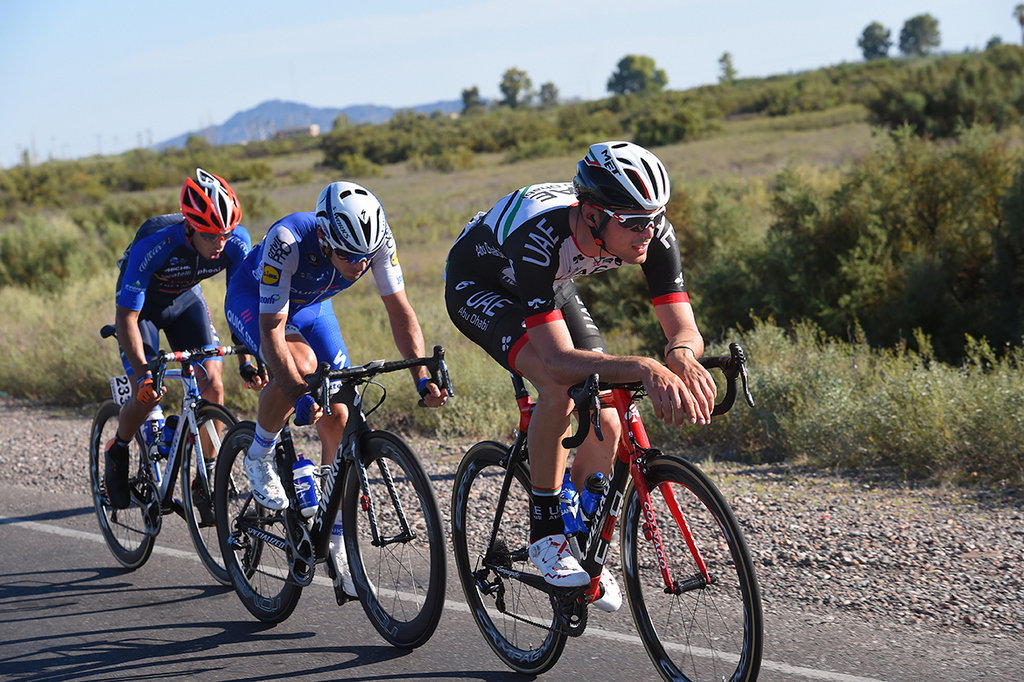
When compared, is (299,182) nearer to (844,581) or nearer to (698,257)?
(698,257)

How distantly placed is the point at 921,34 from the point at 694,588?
151004mm

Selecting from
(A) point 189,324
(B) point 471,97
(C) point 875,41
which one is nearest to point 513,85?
(B) point 471,97

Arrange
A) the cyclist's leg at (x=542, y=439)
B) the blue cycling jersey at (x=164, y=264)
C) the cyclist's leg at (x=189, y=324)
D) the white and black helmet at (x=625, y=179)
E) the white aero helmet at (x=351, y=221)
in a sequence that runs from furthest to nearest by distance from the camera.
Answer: the cyclist's leg at (x=189, y=324) < the blue cycling jersey at (x=164, y=264) < the white aero helmet at (x=351, y=221) < the cyclist's leg at (x=542, y=439) < the white and black helmet at (x=625, y=179)

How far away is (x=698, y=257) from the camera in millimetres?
13766

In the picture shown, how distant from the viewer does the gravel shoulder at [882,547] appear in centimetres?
411

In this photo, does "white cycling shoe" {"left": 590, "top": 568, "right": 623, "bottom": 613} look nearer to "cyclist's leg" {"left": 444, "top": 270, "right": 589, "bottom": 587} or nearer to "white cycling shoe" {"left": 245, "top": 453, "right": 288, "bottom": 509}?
"cyclist's leg" {"left": 444, "top": 270, "right": 589, "bottom": 587}

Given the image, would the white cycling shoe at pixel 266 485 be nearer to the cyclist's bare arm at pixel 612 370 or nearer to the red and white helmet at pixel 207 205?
the red and white helmet at pixel 207 205

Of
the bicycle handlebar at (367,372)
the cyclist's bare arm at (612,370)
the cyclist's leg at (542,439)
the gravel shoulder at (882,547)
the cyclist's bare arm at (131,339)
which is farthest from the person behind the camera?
the cyclist's bare arm at (131,339)

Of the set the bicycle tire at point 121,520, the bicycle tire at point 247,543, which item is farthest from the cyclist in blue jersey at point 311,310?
the bicycle tire at point 121,520

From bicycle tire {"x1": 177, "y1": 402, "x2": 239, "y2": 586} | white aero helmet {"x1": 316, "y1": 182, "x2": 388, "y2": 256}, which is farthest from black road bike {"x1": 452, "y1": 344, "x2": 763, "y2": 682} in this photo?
bicycle tire {"x1": 177, "y1": 402, "x2": 239, "y2": 586}

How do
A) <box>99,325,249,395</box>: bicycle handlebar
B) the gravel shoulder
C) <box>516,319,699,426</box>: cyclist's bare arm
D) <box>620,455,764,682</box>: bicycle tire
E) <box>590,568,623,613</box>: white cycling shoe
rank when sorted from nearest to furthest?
<box>516,319,699,426</box>: cyclist's bare arm
<box>620,455,764,682</box>: bicycle tire
<box>590,568,623,613</box>: white cycling shoe
the gravel shoulder
<box>99,325,249,395</box>: bicycle handlebar

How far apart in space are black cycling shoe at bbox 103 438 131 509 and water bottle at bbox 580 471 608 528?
3.25m

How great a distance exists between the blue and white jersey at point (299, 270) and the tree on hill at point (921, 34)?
479 ft

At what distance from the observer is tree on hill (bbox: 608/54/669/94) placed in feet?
462
